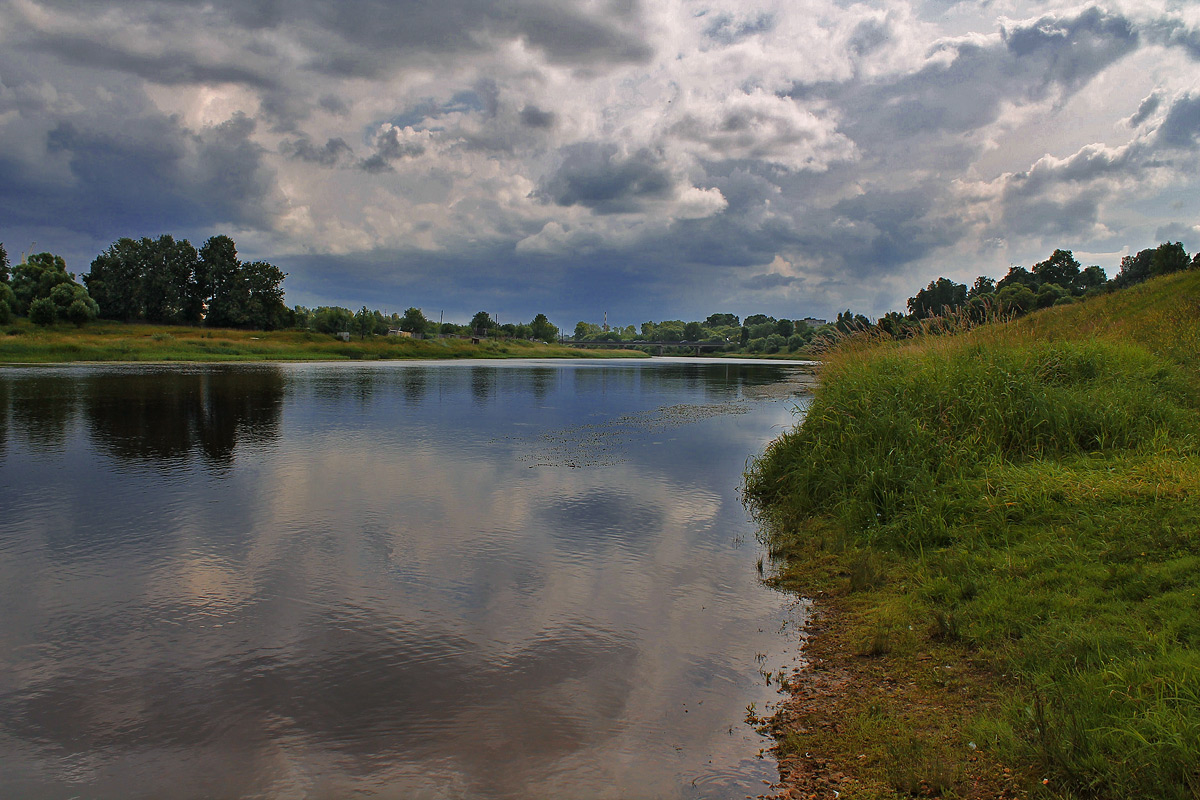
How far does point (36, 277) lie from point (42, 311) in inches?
1269

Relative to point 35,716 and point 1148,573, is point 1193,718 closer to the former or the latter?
point 1148,573

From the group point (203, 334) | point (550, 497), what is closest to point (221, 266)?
point (203, 334)

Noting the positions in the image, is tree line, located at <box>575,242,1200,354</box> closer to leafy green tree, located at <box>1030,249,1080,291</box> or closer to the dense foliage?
leafy green tree, located at <box>1030,249,1080,291</box>

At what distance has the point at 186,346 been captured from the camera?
86.8 m

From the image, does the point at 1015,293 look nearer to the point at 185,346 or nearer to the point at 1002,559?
the point at 1002,559

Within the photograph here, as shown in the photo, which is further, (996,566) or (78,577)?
(78,577)

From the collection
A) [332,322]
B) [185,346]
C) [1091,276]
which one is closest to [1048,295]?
[1091,276]

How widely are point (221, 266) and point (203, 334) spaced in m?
22.2

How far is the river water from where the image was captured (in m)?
5.23

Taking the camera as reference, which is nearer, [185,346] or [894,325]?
[894,325]

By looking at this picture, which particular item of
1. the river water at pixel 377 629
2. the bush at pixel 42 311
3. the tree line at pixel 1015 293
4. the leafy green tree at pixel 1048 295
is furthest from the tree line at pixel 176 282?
the leafy green tree at pixel 1048 295

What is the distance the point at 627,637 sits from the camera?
751 centimetres

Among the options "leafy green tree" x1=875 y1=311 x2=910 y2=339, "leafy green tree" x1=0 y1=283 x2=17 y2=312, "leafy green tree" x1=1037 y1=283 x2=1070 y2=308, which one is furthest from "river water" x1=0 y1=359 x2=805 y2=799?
"leafy green tree" x1=0 y1=283 x2=17 y2=312

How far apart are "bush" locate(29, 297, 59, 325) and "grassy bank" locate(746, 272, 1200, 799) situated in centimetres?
10951
